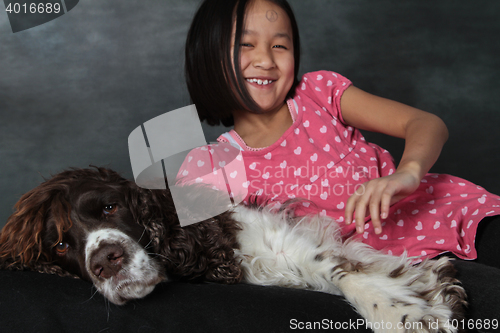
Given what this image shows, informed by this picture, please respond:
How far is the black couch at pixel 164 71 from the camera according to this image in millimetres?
3957

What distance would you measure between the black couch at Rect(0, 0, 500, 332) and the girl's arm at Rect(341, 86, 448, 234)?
1.88 m

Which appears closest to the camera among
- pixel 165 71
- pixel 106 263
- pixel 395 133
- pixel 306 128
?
pixel 106 263

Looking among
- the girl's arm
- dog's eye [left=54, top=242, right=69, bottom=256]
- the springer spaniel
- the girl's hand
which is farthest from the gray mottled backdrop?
the girl's hand

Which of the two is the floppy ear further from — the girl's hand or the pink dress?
the girl's hand

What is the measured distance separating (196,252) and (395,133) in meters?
1.19

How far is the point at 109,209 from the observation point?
1688 millimetres

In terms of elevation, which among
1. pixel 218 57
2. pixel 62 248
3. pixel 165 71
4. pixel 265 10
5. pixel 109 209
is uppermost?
pixel 265 10

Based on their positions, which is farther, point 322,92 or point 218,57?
point 322,92

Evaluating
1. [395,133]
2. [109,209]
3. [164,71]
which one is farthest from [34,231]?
[164,71]

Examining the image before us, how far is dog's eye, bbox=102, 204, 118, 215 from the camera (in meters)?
1.68

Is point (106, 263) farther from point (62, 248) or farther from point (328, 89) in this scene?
point (328, 89)

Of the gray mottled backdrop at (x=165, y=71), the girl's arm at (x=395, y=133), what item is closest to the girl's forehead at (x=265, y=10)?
the girl's arm at (x=395, y=133)

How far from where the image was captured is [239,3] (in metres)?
2.18

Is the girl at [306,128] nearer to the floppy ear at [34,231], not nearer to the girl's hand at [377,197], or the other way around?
the girl's hand at [377,197]
